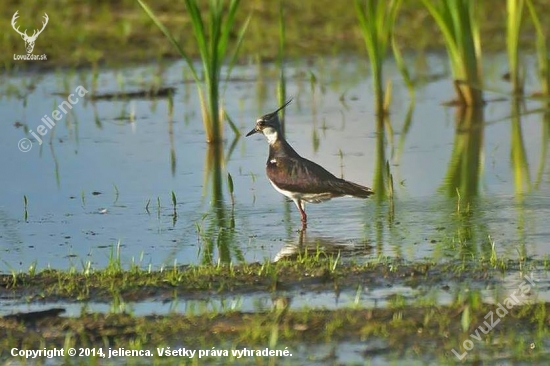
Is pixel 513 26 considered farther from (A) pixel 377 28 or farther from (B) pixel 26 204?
(B) pixel 26 204

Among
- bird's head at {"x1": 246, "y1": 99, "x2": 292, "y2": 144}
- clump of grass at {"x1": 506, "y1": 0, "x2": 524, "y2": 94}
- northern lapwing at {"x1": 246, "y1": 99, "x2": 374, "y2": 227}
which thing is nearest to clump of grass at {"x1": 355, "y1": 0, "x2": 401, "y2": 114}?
clump of grass at {"x1": 506, "y1": 0, "x2": 524, "y2": 94}

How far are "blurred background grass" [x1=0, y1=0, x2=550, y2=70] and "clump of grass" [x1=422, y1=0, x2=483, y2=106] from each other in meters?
3.18

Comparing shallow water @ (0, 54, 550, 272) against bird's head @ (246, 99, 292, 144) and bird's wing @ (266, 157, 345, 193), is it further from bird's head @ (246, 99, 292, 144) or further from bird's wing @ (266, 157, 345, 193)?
bird's head @ (246, 99, 292, 144)

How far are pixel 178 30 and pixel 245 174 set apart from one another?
623 cm

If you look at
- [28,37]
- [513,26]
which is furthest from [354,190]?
[28,37]

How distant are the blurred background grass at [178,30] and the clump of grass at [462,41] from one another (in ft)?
10.4

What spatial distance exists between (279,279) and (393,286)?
59cm

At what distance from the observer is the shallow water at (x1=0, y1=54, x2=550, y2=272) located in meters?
7.74

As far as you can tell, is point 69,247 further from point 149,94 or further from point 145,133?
point 149,94

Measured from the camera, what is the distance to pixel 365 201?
8.95 m

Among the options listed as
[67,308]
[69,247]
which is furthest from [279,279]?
[69,247]

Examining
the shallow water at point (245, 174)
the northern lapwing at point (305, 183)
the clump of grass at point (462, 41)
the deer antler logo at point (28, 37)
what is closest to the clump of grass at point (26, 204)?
the shallow water at point (245, 174)

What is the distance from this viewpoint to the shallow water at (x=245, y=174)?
7742 millimetres

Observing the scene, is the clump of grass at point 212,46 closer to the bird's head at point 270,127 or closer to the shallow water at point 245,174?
the shallow water at point 245,174
